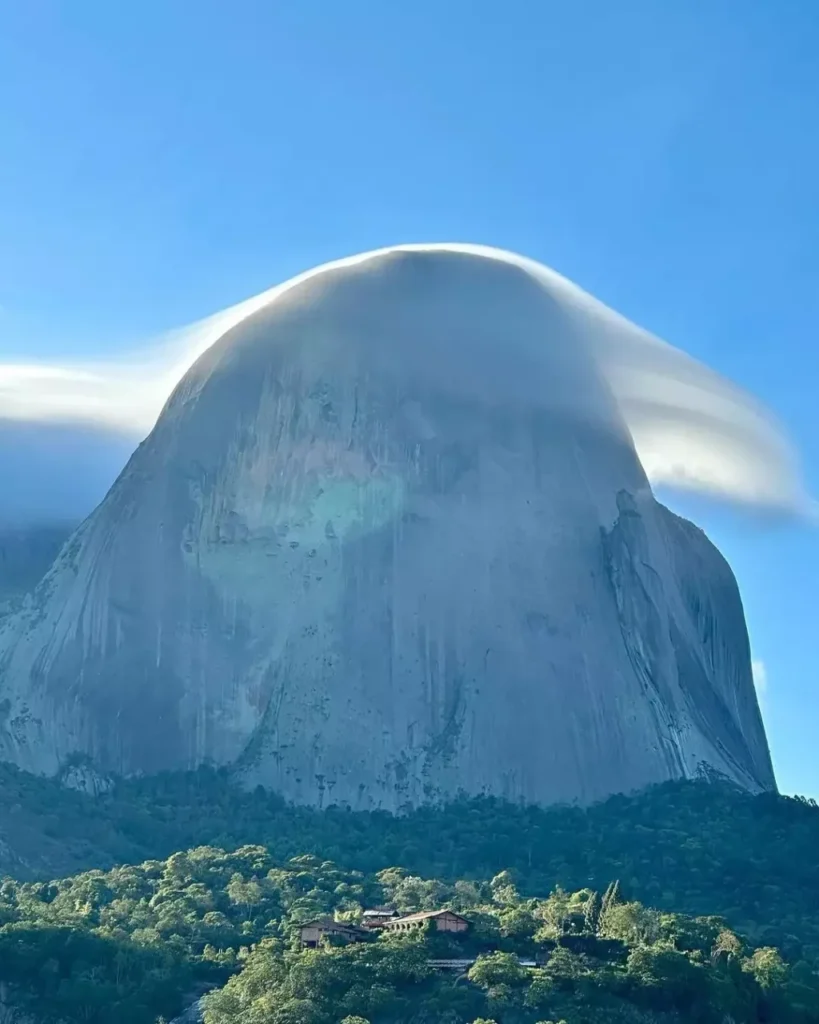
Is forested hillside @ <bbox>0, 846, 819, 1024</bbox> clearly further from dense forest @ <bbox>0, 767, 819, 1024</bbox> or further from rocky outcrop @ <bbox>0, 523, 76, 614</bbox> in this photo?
rocky outcrop @ <bbox>0, 523, 76, 614</bbox>

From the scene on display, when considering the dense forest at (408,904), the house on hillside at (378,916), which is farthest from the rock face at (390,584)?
the house on hillside at (378,916)

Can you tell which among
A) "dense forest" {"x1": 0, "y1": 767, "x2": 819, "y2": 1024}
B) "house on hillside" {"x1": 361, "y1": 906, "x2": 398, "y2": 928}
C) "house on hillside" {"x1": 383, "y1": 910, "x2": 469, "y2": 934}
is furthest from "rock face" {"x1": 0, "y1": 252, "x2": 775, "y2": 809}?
"house on hillside" {"x1": 383, "y1": 910, "x2": 469, "y2": 934}

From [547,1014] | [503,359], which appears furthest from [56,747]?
[547,1014]

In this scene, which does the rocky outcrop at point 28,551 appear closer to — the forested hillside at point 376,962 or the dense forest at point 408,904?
the dense forest at point 408,904

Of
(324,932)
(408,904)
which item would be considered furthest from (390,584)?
(324,932)

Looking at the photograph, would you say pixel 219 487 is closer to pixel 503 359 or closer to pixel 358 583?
pixel 358 583

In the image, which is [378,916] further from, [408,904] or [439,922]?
[439,922]
